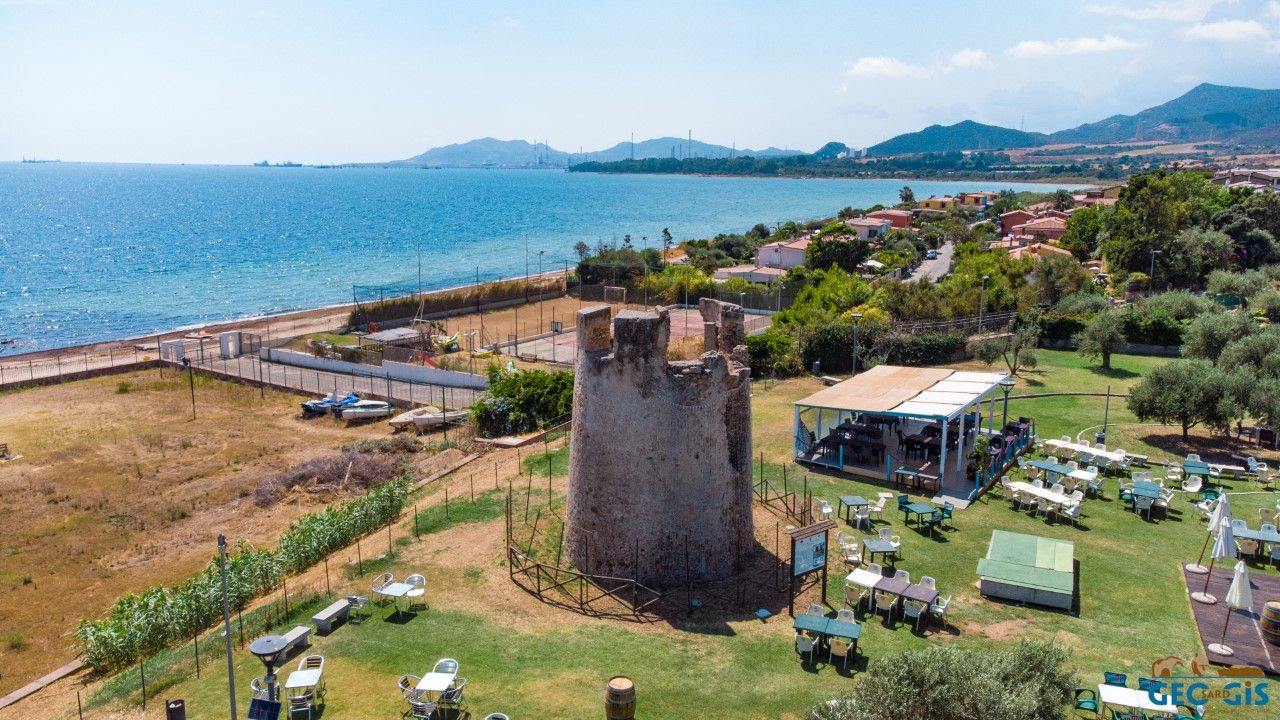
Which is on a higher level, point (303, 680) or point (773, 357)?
point (773, 357)

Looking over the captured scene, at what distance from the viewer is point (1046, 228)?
9044 cm

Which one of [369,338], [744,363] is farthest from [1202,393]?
[369,338]

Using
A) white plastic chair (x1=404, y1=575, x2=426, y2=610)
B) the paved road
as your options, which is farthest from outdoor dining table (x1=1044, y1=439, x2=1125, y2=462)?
the paved road

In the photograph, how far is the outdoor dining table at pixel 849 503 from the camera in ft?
72.4

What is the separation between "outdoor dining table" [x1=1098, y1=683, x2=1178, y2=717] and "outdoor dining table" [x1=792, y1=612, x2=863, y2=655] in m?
3.85

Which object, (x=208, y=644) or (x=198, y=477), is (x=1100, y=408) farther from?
(x=198, y=477)

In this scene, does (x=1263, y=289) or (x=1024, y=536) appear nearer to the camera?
(x=1024, y=536)

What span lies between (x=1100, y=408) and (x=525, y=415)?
22251mm

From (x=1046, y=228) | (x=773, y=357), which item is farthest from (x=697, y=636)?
(x=1046, y=228)

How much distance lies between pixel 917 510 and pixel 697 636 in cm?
788

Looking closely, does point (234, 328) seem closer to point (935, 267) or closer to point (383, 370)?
point (383, 370)

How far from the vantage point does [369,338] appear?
52844 mm

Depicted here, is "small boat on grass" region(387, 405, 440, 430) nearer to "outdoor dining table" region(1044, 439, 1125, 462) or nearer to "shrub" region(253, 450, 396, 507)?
"shrub" region(253, 450, 396, 507)

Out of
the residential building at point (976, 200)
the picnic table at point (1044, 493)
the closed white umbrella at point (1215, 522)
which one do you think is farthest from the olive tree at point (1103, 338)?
the residential building at point (976, 200)
